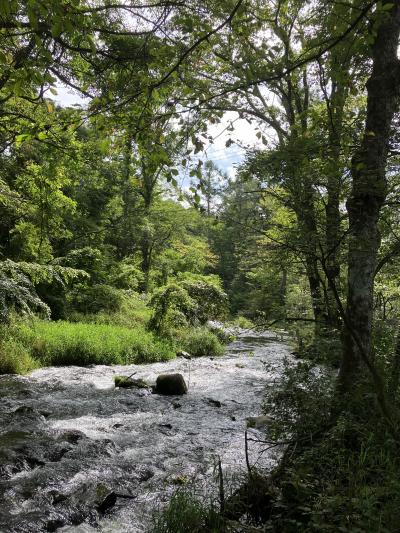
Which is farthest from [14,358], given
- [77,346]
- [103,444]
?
[103,444]

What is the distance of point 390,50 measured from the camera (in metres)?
4.81

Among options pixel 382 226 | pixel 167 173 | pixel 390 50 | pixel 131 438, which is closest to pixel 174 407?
pixel 131 438

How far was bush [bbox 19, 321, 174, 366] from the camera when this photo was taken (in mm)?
11352

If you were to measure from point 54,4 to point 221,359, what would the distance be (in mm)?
14047

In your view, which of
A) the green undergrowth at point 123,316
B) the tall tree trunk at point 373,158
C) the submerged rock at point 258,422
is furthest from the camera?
the green undergrowth at point 123,316

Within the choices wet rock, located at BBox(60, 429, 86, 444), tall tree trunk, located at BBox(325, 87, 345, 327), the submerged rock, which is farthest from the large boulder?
tall tree trunk, located at BBox(325, 87, 345, 327)

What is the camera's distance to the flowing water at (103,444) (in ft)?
14.3

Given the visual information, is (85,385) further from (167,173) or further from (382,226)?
(167,173)

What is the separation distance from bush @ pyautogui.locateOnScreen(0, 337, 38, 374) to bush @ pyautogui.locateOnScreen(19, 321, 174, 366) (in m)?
0.57

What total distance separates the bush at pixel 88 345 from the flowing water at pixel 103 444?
825 mm

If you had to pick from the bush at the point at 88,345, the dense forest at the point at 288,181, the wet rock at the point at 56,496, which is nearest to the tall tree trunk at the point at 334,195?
the dense forest at the point at 288,181

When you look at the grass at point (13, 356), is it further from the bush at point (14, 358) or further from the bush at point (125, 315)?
the bush at point (125, 315)

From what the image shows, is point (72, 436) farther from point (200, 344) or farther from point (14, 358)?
point (200, 344)

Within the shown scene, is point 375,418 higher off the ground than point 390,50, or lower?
lower
